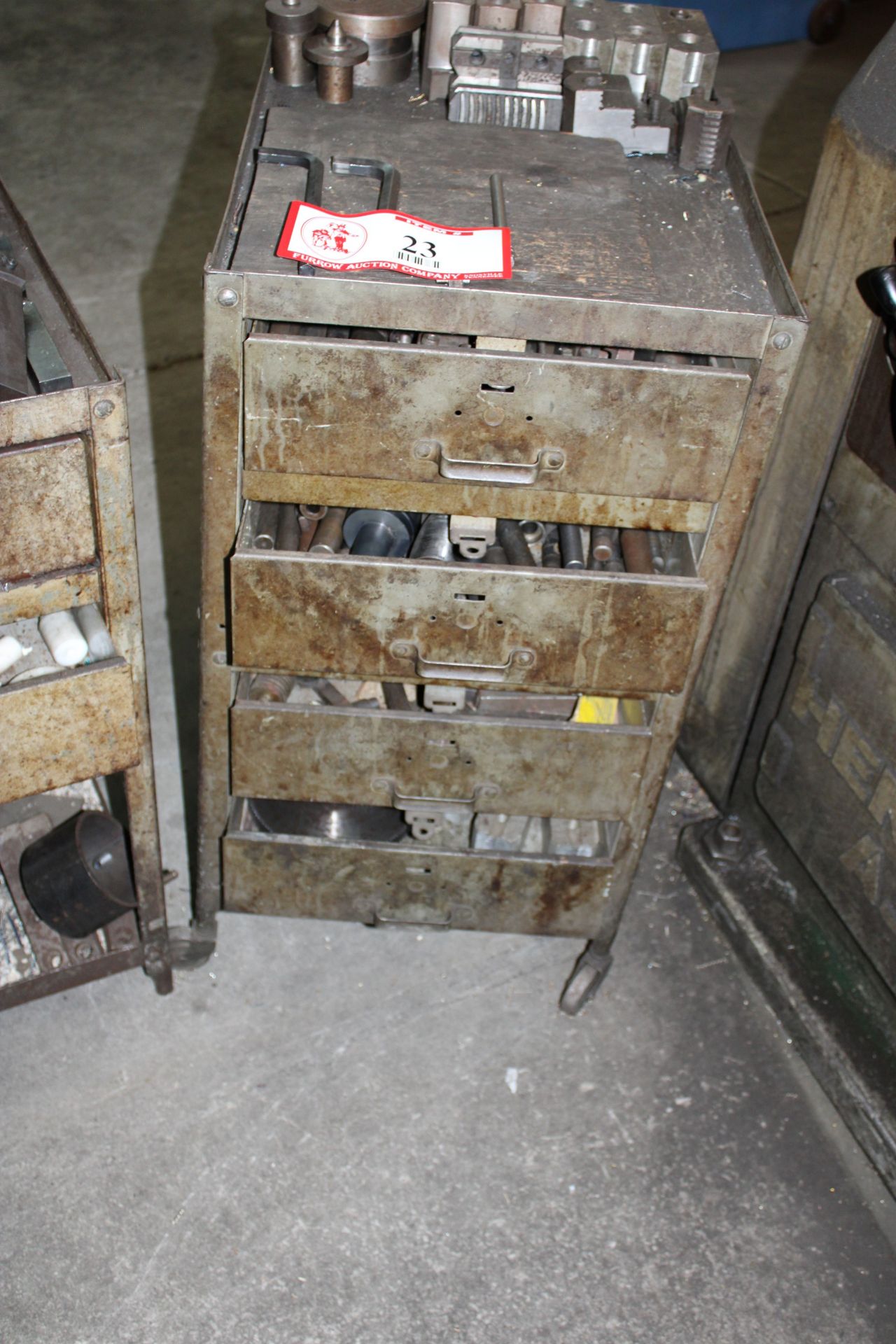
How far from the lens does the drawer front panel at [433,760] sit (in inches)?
63.4

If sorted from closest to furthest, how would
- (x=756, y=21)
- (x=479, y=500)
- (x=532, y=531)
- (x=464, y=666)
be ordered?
(x=479, y=500) → (x=464, y=666) → (x=532, y=531) → (x=756, y=21)

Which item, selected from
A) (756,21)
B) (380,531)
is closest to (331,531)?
(380,531)

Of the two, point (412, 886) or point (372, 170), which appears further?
point (412, 886)

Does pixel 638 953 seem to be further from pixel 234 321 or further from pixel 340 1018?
pixel 234 321

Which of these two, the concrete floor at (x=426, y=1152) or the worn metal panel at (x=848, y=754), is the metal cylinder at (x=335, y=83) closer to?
the worn metal panel at (x=848, y=754)

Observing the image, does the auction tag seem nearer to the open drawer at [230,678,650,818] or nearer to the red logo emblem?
the red logo emblem

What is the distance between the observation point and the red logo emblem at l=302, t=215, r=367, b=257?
4.26 ft

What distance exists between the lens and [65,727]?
1448mm

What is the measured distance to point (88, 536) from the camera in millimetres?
1378

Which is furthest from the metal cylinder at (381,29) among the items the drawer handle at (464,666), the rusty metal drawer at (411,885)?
the rusty metal drawer at (411,885)

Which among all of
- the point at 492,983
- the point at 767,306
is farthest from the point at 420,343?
→ the point at 492,983

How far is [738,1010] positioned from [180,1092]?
0.91 metres

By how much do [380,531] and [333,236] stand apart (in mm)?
413

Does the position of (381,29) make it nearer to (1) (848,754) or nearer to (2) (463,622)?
(2) (463,622)
